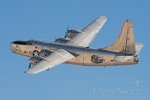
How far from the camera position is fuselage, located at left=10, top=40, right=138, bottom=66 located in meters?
83.9

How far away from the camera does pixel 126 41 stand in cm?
8069

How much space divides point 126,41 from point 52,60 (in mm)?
14326

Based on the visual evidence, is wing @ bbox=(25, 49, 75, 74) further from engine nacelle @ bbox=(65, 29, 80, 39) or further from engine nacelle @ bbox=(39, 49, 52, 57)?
engine nacelle @ bbox=(65, 29, 80, 39)

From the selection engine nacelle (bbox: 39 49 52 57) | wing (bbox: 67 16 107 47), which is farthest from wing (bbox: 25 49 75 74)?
wing (bbox: 67 16 107 47)

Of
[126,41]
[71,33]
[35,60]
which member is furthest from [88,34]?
[35,60]

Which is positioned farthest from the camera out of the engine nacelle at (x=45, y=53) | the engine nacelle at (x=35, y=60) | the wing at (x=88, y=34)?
the wing at (x=88, y=34)

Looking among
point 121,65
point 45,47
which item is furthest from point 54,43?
point 121,65

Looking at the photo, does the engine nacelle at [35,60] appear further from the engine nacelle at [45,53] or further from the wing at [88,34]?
the wing at [88,34]

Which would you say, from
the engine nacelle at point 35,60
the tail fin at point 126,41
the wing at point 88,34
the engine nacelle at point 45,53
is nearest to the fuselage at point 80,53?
the tail fin at point 126,41

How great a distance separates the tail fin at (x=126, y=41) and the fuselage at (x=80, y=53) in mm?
1047

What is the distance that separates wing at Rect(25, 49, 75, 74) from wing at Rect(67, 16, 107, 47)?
26.6 ft

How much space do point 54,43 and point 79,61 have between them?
654 centimetres

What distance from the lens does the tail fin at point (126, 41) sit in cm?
7912

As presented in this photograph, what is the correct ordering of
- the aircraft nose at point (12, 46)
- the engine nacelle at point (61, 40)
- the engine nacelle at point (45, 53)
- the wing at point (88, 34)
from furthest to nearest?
1. the engine nacelle at point (61, 40)
2. the wing at point (88, 34)
3. the aircraft nose at point (12, 46)
4. the engine nacelle at point (45, 53)
